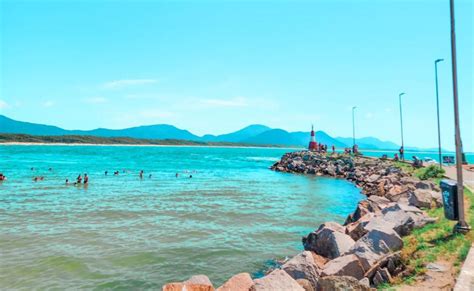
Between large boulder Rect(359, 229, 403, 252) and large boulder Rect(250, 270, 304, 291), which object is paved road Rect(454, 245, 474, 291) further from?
large boulder Rect(250, 270, 304, 291)

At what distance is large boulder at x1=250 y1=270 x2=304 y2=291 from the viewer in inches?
244

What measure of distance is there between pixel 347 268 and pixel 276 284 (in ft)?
7.34

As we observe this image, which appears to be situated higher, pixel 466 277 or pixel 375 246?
pixel 466 277

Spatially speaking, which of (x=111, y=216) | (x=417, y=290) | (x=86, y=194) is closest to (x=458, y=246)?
(x=417, y=290)

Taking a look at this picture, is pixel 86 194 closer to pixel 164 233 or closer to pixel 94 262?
pixel 164 233

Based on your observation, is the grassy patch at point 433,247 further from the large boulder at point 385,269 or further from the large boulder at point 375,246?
the large boulder at point 375,246

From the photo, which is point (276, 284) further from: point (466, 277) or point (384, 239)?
point (384, 239)

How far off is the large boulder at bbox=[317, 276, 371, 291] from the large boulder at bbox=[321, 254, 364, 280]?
1362mm

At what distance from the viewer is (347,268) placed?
7.64 m

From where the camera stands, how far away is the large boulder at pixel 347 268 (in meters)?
7.56

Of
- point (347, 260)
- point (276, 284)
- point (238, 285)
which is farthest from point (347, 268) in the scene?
point (238, 285)

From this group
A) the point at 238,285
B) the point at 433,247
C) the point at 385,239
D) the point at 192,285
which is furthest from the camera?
the point at 385,239

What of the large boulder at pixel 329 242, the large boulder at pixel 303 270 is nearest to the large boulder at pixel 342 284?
the large boulder at pixel 303 270

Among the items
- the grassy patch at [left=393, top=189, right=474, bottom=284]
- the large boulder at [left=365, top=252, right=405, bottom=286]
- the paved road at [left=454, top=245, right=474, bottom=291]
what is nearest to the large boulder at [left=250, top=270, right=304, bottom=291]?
the large boulder at [left=365, top=252, right=405, bottom=286]
